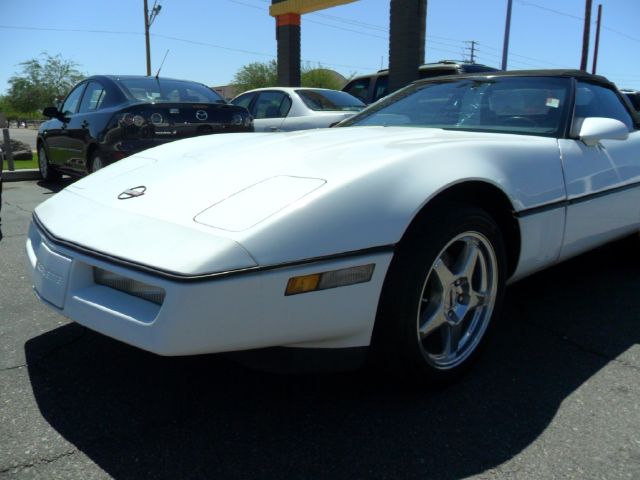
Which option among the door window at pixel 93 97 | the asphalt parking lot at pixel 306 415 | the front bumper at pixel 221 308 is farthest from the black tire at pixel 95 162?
the front bumper at pixel 221 308

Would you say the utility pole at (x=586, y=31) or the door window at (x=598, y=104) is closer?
the door window at (x=598, y=104)

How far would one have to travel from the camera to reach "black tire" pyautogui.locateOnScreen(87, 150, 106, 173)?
220 inches

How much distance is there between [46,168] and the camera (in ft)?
24.8

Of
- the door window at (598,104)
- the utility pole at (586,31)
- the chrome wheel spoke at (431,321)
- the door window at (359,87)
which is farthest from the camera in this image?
the utility pole at (586,31)

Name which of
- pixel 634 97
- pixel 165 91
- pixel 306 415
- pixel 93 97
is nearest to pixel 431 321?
pixel 306 415

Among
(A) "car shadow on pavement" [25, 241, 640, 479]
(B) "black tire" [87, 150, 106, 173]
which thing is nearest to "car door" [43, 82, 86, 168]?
(B) "black tire" [87, 150, 106, 173]

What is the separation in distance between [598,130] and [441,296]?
1290 mm

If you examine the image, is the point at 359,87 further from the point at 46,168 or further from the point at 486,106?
the point at 486,106

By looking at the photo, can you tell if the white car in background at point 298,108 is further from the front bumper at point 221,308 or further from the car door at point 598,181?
the front bumper at point 221,308

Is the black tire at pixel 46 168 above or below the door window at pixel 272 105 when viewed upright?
below

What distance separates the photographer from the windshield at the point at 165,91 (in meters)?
5.72

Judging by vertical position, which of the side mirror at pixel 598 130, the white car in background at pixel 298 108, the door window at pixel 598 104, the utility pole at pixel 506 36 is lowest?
the white car in background at pixel 298 108

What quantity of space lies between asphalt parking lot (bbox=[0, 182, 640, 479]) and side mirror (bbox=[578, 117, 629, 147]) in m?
0.95

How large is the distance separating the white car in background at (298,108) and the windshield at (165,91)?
1.26 meters
